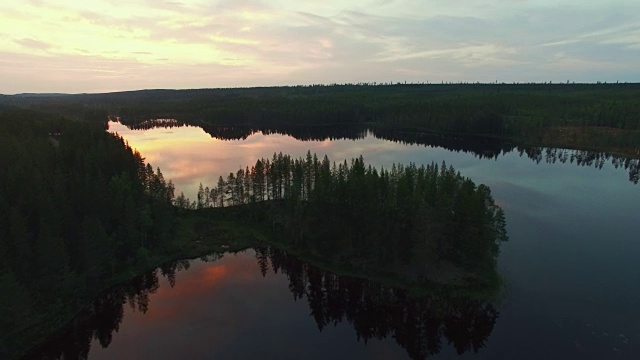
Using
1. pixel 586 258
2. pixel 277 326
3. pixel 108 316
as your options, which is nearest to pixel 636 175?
pixel 586 258

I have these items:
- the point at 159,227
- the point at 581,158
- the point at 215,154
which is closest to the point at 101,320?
the point at 159,227

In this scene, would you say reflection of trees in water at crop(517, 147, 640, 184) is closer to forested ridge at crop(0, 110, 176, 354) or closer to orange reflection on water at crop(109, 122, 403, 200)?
orange reflection on water at crop(109, 122, 403, 200)

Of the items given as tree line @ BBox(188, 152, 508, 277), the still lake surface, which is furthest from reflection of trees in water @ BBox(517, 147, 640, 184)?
tree line @ BBox(188, 152, 508, 277)

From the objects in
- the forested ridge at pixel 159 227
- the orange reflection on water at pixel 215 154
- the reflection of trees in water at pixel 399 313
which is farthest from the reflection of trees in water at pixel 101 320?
the orange reflection on water at pixel 215 154

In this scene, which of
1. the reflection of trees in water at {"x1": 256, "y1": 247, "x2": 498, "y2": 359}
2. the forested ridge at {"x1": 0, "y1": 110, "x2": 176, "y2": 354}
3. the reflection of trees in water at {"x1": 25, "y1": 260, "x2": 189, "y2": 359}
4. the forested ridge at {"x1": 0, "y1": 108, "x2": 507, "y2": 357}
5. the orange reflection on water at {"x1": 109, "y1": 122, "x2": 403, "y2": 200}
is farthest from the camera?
the orange reflection on water at {"x1": 109, "y1": 122, "x2": 403, "y2": 200}

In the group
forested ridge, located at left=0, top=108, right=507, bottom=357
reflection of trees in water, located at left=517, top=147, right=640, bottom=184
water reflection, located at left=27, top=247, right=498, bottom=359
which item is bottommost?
water reflection, located at left=27, top=247, right=498, bottom=359

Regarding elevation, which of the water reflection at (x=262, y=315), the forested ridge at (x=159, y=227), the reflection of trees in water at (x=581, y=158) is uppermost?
the forested ridge at (x=159, y=227)

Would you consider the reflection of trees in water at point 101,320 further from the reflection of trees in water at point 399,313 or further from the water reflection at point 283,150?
the water reflection at point 283,150

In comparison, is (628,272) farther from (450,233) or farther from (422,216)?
(422,216)
